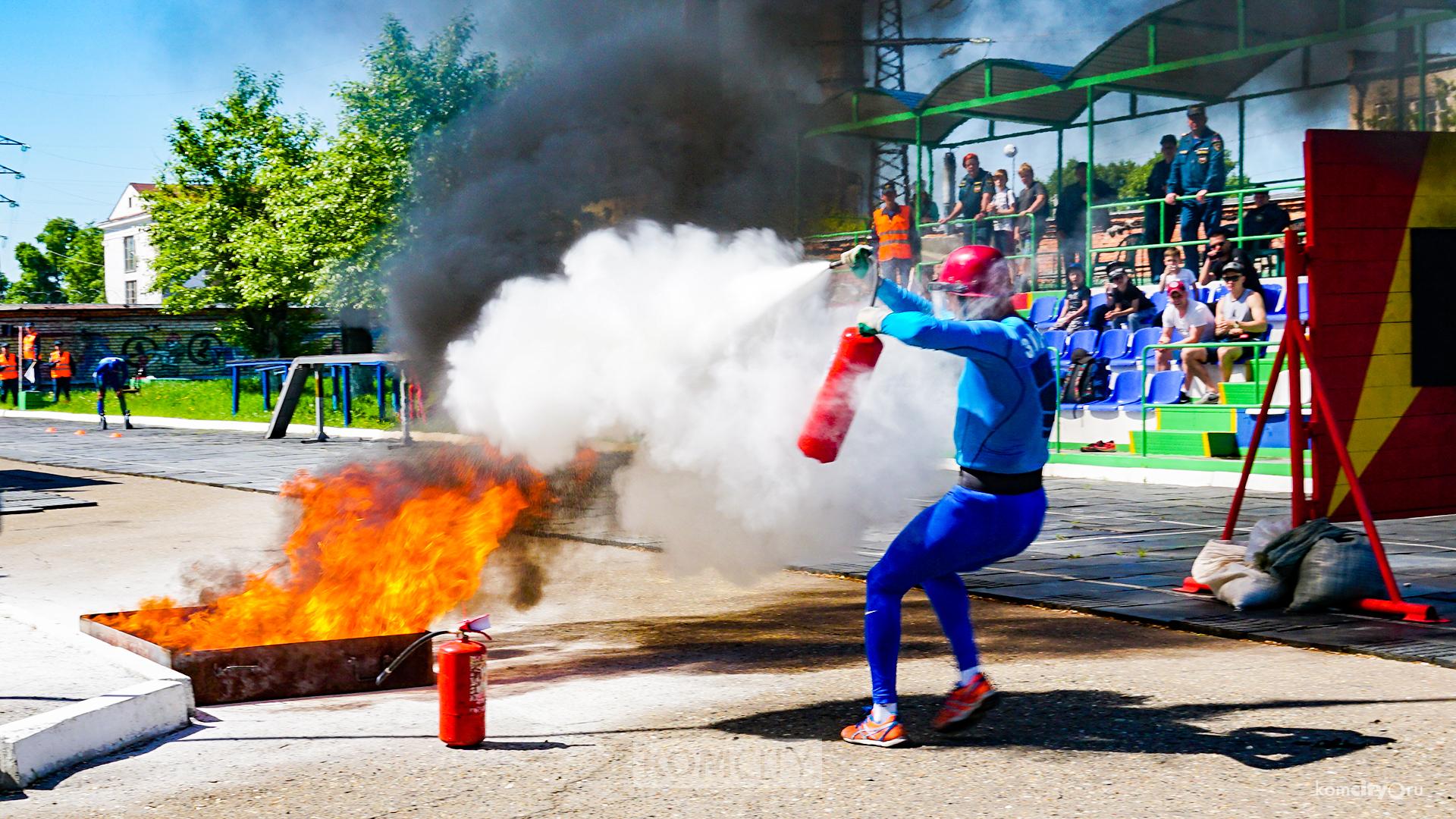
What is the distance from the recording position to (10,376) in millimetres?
38375

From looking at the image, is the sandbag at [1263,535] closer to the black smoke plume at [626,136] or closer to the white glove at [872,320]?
the black smoke plume at [626,136]

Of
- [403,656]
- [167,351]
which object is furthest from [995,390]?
[167,351]

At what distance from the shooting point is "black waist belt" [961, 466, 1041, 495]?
4695mm

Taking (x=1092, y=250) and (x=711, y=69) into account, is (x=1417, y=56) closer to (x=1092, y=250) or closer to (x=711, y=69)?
(x=1092, y=250)

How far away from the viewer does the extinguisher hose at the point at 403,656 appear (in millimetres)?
5469

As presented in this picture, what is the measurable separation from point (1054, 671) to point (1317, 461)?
2496 mm

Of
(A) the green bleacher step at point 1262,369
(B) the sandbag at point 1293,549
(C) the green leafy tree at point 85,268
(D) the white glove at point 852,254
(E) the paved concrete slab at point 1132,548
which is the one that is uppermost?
(C) the green leafy tree at point 85,268

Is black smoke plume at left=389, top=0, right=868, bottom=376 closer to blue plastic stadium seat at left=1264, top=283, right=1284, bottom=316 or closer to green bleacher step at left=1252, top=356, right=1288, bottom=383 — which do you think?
green bleacher step at left=1252, top=356, right=1288, bottom=383

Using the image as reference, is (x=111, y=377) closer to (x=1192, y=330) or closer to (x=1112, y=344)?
(x=1112, y=344)

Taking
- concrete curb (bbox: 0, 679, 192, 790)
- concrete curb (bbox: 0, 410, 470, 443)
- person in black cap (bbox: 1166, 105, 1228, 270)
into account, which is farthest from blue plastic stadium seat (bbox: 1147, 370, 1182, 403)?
concrete curb (bbox: 0, 679, 192, 790)

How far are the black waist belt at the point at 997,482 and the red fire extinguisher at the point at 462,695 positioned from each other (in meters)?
1.81

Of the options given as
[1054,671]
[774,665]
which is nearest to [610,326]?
[774,665]

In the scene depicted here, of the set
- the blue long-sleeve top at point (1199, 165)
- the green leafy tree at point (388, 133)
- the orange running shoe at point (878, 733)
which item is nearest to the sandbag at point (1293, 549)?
the orange running shoe at point (878, 733)

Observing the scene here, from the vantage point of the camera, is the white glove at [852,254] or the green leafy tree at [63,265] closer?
the white glove at [852,254]
